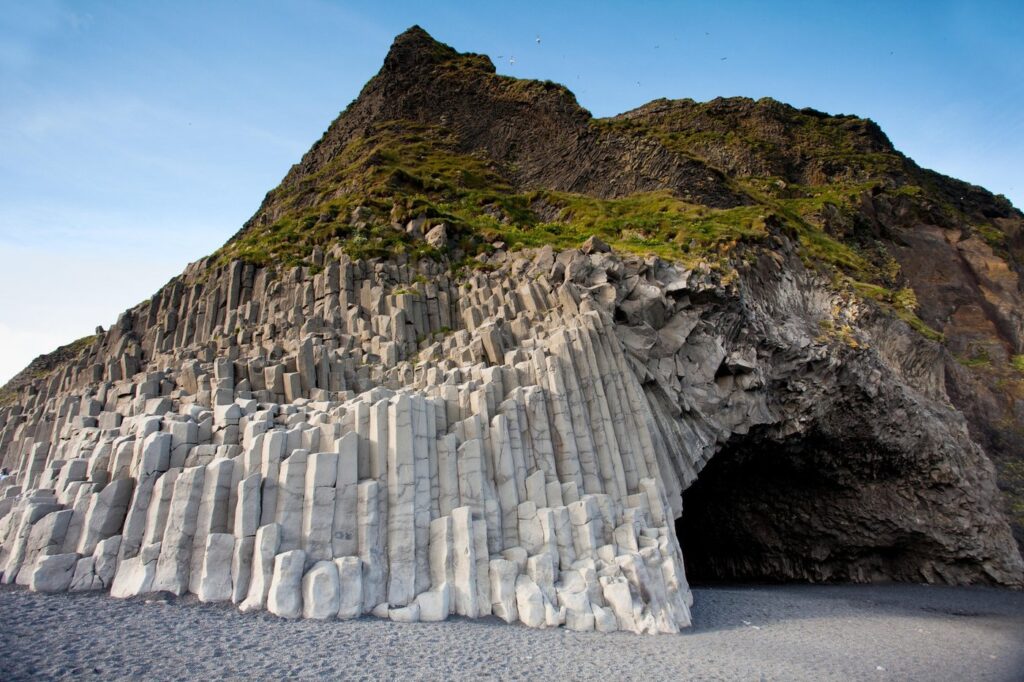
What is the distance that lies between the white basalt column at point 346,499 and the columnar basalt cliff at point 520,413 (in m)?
0.04

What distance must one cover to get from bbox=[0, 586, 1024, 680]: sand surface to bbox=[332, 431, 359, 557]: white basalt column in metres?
1.30

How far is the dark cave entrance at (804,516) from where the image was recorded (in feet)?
68.9

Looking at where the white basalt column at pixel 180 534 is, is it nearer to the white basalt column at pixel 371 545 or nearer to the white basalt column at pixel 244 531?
the white basalt column at pixel 244 531

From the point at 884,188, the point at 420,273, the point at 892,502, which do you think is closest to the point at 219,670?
the point at 420,273

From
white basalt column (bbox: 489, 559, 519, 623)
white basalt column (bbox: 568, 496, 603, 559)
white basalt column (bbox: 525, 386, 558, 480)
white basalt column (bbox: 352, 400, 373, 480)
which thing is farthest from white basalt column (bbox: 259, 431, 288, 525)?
white basalt column (bbox: 568, 496, 603, 559)

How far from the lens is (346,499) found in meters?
9.96

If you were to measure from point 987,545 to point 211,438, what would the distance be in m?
24.4

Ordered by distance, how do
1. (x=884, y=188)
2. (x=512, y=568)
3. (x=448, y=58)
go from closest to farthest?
(x=512, y=568) → (x=884, y=188) → (x=448, y=58)

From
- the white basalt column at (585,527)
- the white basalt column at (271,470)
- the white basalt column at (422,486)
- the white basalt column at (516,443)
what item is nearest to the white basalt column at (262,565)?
the white basalt column at (271,470)

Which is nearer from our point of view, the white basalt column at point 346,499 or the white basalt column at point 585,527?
the white basalt column at point 346,499

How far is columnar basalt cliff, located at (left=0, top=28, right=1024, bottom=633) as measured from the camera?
9586mm

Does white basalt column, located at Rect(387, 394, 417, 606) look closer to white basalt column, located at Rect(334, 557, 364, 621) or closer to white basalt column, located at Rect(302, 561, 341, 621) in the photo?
white basalt column, located at Rect(334, 557, 364, 621)

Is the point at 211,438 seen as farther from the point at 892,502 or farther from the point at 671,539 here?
the point at 892,502

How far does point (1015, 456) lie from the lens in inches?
1070
